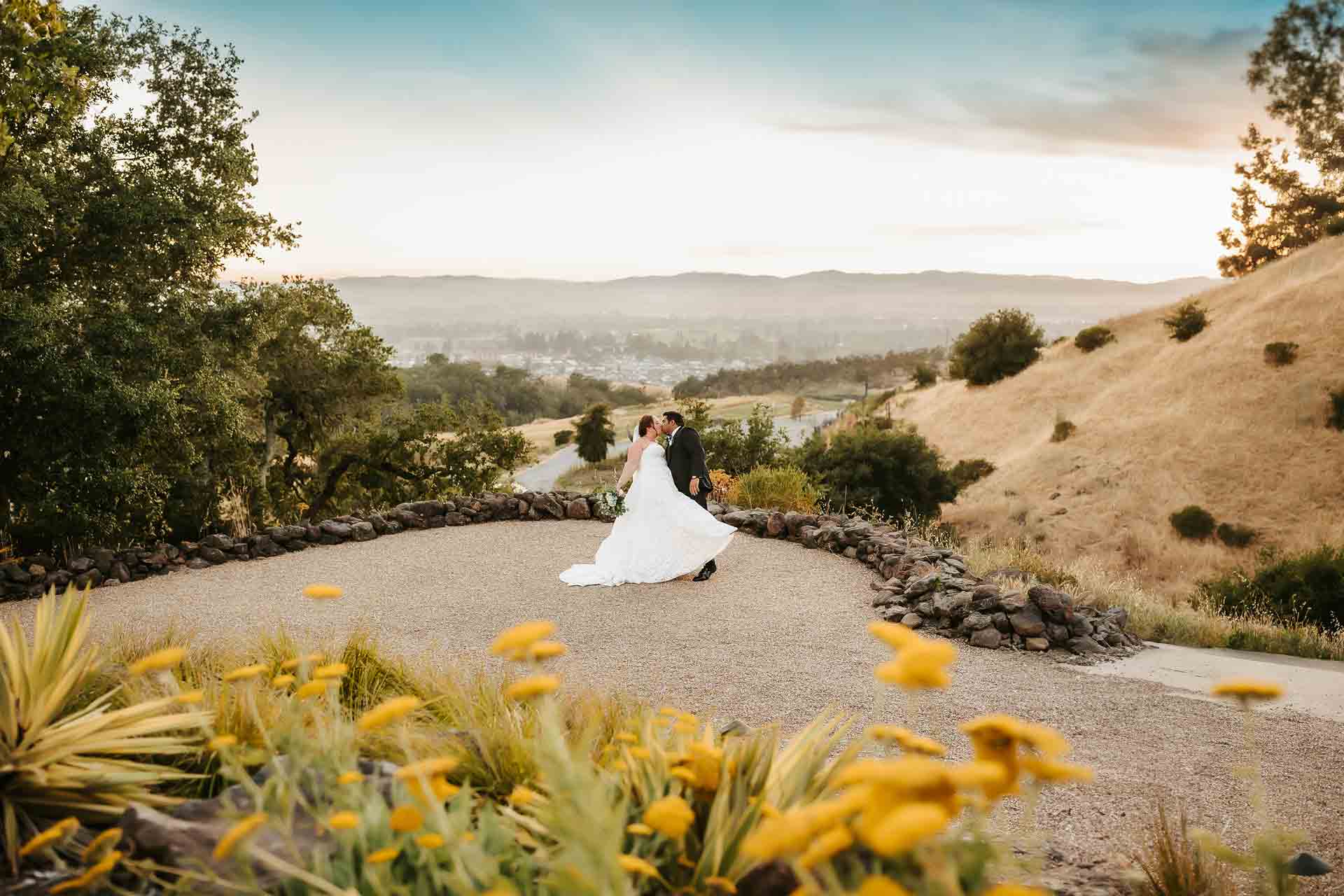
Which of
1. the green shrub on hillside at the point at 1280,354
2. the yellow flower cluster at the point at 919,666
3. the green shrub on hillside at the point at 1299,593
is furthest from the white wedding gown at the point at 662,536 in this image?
the green shrub on hillside at the point at 1280,354

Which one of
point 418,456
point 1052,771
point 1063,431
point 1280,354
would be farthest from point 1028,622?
point 1280,354

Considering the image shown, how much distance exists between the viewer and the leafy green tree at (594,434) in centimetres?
4347

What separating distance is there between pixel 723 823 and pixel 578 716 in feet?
6.47

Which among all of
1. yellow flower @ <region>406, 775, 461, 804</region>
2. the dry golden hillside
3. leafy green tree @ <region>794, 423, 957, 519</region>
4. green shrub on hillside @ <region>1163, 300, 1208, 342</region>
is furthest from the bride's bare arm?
green shrub on hillside @ <region>1163, 300, 1208, 342</region>

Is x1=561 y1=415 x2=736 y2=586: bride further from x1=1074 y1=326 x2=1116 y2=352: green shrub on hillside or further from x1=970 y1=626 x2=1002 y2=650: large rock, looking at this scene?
x1=1074 y1=326 x2=1116 y2=352: green shrub on hillside

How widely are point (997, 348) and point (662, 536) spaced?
39829 millimetres

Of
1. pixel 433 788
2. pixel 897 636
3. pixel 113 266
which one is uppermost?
pixel 113 266

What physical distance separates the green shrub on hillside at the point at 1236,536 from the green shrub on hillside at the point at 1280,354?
11.3m

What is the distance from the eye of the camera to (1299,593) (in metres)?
13.4

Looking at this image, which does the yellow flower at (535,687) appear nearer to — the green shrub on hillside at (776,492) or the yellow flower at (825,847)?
the yellow flower at (825,847)

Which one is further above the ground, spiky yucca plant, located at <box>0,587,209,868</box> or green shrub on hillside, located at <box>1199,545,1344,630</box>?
spiky yucca plant, located at <box>0,587,209,868</box>

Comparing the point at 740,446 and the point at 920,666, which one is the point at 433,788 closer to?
the point at 920,666

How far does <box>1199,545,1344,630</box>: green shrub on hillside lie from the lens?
43.0 ft

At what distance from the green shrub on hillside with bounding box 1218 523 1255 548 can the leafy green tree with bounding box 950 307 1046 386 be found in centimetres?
2035
